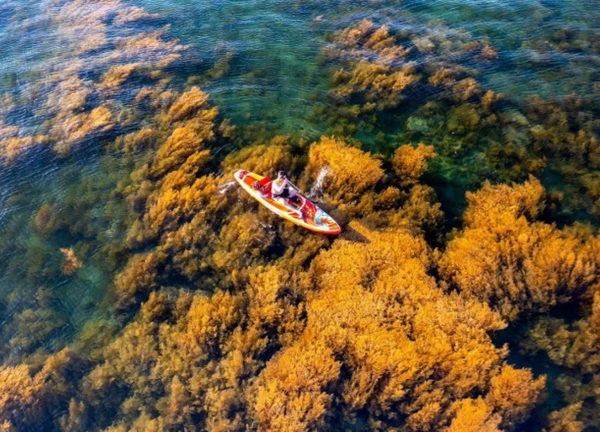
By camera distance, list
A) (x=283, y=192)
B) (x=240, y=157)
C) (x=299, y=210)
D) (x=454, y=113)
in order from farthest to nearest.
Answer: (x=454, y=113)
(x=240, y=157)
(x=283, y=192)
(x=299, y=210)

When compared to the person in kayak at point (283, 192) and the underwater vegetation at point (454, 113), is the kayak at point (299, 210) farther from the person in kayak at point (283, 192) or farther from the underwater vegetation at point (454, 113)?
the underwater vegetation at point (454, 113)

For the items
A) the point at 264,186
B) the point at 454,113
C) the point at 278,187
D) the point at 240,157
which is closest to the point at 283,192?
the point at 278,187

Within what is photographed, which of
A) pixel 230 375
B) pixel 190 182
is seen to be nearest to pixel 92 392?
pixel 230 375

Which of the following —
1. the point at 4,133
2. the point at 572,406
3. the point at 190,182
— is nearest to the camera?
the point at 572,406

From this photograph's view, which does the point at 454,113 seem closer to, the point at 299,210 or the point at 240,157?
the point at 299,210

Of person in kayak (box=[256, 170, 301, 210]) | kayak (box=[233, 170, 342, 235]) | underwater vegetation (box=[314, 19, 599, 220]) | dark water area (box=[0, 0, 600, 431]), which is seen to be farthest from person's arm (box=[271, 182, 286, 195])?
underwater vegetation (box=[314, 19, 599, 220])

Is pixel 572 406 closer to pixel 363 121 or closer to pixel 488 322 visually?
pixel 488 322
